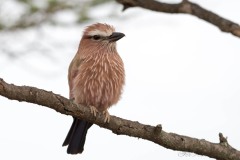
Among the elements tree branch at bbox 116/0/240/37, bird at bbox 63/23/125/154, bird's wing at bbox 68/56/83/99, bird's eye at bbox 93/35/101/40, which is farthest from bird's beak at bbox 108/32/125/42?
tree branch at bbox 116/0/240/37

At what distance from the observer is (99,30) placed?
4.63 metres

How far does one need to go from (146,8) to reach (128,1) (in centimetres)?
12

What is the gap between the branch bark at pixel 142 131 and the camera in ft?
10.1

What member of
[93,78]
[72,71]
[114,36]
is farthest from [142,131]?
[114,36]

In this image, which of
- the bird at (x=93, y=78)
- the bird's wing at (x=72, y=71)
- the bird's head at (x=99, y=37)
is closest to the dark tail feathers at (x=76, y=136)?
the bird at (x=93, y=78)

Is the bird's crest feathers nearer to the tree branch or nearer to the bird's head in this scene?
the bird's head

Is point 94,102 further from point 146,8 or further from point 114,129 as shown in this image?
point 146,8

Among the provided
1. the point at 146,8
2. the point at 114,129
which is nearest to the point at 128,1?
the point at 146,8

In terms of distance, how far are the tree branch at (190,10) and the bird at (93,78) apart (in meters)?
1.03

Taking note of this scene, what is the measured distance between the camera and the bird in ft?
13.9

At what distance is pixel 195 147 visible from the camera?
11.2ft

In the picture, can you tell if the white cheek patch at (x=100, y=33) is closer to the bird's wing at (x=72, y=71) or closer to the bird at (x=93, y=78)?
the bird at (x=93, y=78)

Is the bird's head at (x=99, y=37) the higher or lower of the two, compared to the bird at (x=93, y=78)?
higher

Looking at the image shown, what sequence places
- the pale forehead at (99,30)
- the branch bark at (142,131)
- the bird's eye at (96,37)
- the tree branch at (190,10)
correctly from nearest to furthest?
the branch bark at (142,131), the tree branch at (190,10), the pale forehead at (99,30), the bird's eye at (96,37)
